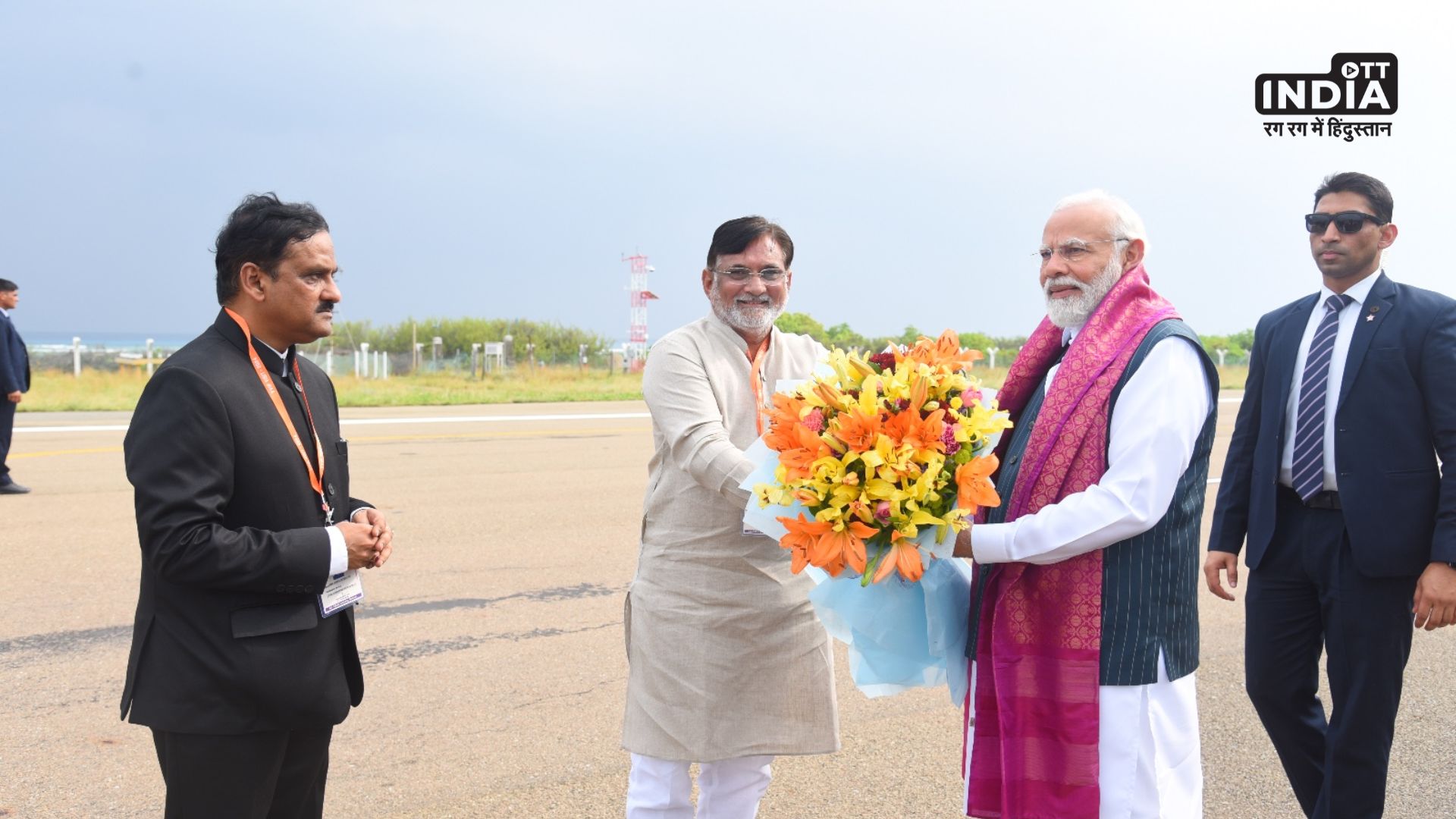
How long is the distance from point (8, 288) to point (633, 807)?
11782 millimetres

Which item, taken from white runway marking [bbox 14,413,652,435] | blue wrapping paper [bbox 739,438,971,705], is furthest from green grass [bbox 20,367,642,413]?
blue wrapping paper [bbox 739,438,971,705]

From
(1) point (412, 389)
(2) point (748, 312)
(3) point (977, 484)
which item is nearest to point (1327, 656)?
(3) point (977, 484)

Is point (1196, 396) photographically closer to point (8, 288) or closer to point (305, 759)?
point (305, 759)

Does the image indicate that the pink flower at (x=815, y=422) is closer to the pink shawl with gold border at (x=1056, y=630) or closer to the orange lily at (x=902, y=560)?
the orange lily at (x=902, y=560)

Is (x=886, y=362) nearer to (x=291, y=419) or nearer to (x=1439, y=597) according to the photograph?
(x=291, y=419)

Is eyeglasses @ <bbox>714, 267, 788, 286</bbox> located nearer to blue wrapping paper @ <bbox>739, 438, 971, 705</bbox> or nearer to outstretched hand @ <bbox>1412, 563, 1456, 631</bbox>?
blue wrapping paper @ <bbox>739, 438, 971, 705</bbox>

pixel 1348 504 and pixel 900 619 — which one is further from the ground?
pixel 1348 504

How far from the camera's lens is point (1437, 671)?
19.1 ft

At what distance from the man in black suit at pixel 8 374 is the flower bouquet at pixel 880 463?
1060 centimetres

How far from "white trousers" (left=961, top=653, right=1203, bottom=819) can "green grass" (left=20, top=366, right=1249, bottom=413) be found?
19372 millimetres

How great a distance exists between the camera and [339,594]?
283 centimetres

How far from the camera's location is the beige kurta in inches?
133

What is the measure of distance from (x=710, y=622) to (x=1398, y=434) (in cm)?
235

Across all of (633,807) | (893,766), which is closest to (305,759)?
(633,807)
